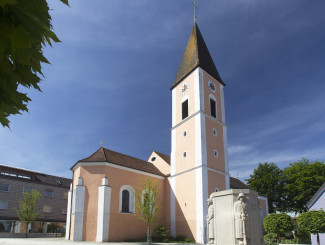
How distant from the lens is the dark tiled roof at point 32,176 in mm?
38159

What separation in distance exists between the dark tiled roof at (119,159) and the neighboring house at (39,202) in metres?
17.7

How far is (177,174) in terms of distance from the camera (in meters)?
26.2

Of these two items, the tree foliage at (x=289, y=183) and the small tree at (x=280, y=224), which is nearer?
the small tree at (x=280, y=224)

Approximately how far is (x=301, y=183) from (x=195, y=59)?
2589 centimetres

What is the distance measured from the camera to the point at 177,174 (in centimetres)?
2620

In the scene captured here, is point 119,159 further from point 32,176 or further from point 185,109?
point 32,176

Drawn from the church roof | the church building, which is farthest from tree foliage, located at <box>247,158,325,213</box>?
the church roof

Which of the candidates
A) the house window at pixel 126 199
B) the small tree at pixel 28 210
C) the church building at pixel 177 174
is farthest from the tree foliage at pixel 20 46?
the small tree at pixel 28 210

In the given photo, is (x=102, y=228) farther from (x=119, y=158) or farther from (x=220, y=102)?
(x=220, y=102)

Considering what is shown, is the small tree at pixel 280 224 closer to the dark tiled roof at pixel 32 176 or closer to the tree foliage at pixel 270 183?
the tree foliage at pixel 270 183

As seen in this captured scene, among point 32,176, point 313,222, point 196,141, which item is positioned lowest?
point 313,222

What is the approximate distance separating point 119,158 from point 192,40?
17.2 metres

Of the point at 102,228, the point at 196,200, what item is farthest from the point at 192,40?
the point at 102,228

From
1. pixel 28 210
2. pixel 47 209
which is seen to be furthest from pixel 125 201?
pixel 47 209
